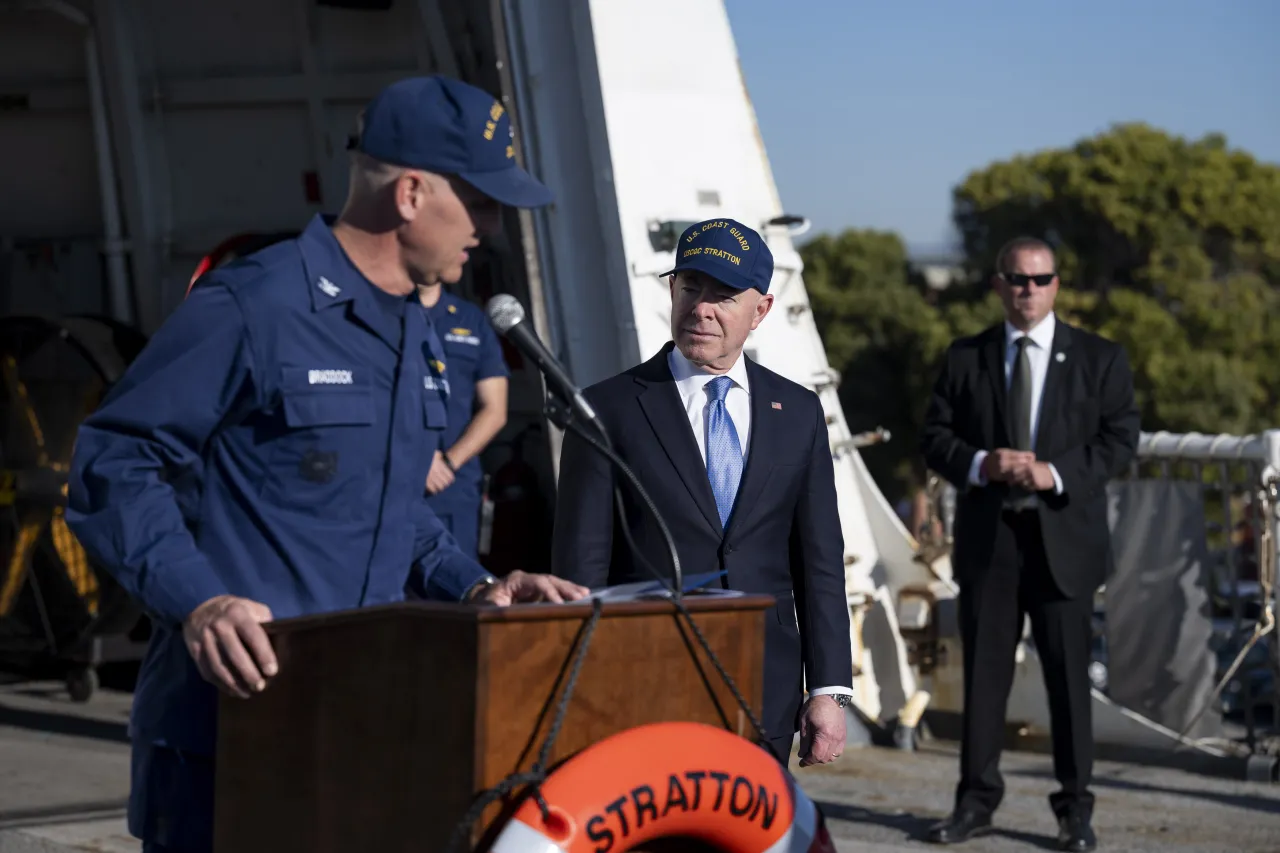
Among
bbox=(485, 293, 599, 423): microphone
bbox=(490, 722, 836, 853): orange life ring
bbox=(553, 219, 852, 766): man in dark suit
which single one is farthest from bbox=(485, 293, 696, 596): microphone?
bbox=(553, 219, 852, 766): man in dark suit

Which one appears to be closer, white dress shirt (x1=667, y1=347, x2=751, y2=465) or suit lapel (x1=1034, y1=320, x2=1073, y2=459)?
white dress shirt (x1=667, y1=347, x2=751, y2=465)

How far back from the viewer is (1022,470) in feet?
20.2

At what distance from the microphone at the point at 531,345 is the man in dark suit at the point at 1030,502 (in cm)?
361

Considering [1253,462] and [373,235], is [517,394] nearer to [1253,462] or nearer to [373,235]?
[1253,462]

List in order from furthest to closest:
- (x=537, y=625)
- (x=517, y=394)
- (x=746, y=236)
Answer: (x=517, y=394) → (x=746, y=236) → (x=537, y=625)

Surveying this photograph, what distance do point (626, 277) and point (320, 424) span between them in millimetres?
4312

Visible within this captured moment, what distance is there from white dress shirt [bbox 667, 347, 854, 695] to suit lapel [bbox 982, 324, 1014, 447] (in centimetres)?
261

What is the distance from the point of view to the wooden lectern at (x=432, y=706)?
2.36 m

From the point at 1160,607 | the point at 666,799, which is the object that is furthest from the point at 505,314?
the point at 1160,607

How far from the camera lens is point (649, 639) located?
2.55 metres

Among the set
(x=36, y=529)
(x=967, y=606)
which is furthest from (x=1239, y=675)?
(x=36, y=529)

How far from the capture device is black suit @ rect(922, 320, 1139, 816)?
625 centimetres

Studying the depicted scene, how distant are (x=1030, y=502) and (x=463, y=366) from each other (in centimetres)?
218

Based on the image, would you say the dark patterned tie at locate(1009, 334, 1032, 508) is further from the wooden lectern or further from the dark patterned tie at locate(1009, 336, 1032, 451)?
the wooden lectern
